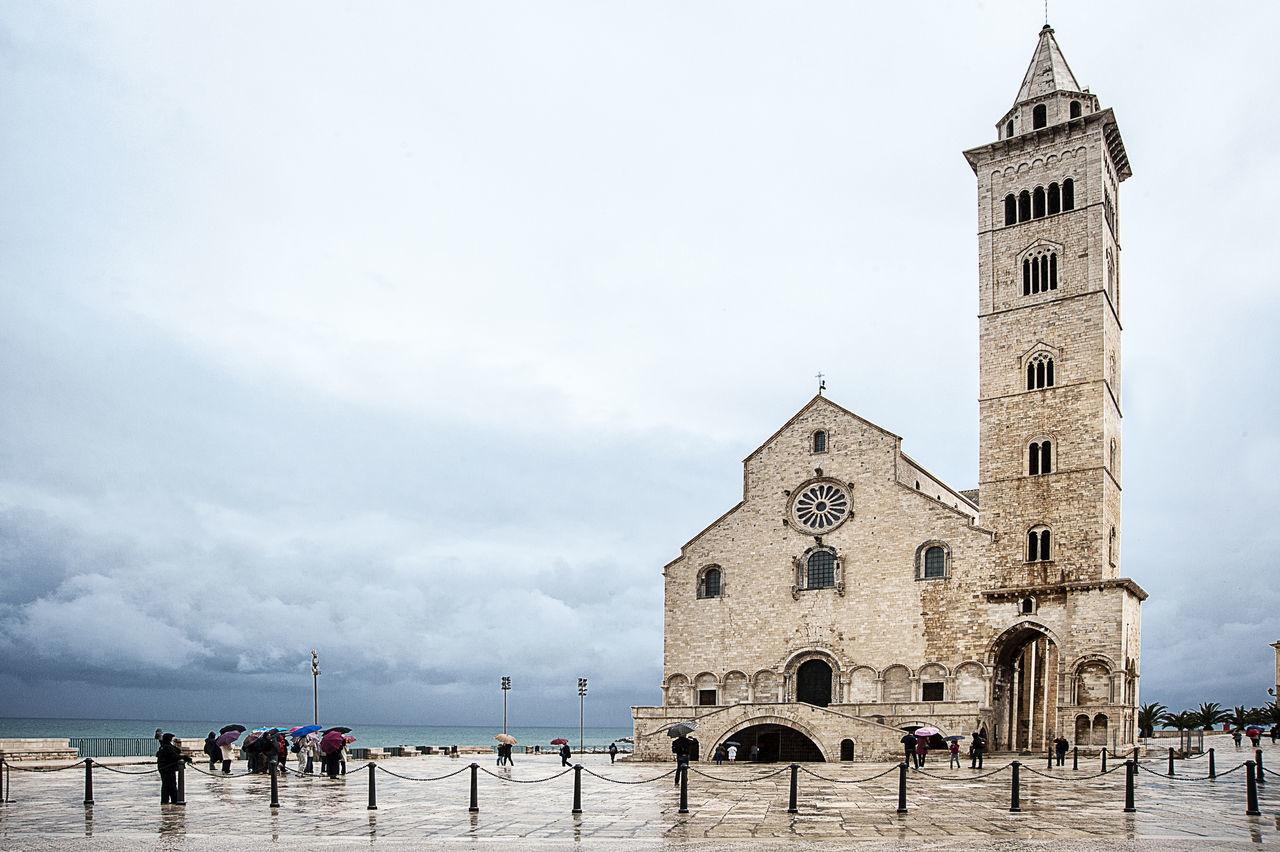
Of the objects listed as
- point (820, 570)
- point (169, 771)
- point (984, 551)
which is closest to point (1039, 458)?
point (984, 551)

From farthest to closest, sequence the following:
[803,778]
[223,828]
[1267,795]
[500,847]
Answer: [803,778], [1267,795], [223,828], [500,847]

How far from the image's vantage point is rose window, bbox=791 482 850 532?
48719mm

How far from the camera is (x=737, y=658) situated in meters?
49.2

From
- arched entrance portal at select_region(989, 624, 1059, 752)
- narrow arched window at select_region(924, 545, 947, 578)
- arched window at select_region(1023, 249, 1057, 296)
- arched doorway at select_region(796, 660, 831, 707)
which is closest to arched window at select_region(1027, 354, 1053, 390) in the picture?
arched window at select_region(1023, 249, 1057, 296)

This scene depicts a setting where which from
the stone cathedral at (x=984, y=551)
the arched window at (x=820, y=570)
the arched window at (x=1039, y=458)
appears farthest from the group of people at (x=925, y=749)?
the arched window at (x=1039, y=458)

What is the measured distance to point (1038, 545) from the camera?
45.4 meters

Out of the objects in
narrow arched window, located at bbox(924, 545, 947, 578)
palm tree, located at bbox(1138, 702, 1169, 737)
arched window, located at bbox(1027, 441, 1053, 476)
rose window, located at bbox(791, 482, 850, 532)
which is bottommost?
palm tree, located at bbox(1138, 702, 1169, 737)

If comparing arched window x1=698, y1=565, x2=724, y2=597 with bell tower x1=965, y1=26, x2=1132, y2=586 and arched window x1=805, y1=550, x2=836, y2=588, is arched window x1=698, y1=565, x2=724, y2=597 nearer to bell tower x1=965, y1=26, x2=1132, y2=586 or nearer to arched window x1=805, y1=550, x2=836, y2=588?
arched window x1=805, y1=550, x2=836, y2=588

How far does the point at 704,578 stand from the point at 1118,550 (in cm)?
1761

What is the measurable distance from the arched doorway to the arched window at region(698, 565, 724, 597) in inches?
207

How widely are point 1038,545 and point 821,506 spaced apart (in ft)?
29.9

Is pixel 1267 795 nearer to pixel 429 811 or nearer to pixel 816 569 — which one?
pixel 429 811

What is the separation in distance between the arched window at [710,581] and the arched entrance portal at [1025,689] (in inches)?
491

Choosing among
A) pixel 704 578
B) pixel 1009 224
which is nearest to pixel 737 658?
pixel 704 578
